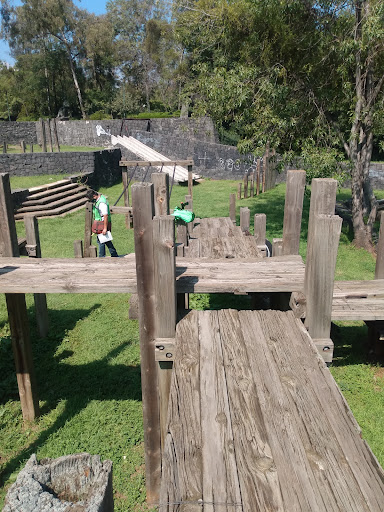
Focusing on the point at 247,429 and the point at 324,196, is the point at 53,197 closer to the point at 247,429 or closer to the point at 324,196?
the point at 324,196

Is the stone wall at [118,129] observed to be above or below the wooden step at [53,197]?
above

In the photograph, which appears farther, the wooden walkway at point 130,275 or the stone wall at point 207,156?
the stone wall at point 207,156

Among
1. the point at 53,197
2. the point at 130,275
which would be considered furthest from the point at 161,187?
the point at 53,197

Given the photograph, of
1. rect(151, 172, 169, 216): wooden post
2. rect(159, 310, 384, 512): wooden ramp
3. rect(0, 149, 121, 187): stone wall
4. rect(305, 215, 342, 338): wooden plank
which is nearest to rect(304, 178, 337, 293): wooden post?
rect(305, 215, 342, 338): wooden plank

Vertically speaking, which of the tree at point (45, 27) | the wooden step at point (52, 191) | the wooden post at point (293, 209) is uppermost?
the tree at point (45, 27)

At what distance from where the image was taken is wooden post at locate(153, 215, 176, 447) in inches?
105

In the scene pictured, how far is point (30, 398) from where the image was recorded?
483cm

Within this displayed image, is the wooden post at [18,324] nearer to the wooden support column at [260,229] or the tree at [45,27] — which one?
the wooden support column at [260,229]

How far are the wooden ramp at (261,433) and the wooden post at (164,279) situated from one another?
0.16 metres

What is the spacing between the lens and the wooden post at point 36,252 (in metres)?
6.05

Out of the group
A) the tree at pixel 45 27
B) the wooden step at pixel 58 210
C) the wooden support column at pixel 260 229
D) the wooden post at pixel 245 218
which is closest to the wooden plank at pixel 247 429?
the wooden support column at pixel 260 229

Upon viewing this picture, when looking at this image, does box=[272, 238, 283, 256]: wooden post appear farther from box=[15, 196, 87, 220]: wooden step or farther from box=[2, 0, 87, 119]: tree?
box=[2, 0, 87, 119]: tree

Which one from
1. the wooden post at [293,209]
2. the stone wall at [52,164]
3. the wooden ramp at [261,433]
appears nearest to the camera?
the wooden ramp at [261,433]

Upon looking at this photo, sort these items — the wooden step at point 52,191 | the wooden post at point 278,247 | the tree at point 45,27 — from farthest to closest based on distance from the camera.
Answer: the tree at point 45,27, the wooden step at point 52,191, the wooden post at point 278,247
